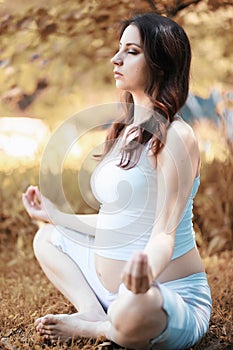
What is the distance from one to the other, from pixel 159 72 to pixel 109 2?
1.45 m

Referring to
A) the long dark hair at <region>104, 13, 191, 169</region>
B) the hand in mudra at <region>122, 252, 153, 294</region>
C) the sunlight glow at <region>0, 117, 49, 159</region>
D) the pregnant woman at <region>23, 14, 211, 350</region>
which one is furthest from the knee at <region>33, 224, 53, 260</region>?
the sunlight glow at <region>0, 117, 49, 159</region>

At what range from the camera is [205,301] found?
1812 millimetres

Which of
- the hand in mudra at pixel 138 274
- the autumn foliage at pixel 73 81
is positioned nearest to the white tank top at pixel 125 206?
the hand in mudra at pixel 138 274

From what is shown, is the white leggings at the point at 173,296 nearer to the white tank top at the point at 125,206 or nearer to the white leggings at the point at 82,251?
the white leggings at the point at 82,251

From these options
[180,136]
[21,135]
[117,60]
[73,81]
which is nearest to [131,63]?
[117,60]

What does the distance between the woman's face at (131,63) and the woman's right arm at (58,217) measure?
462 mm

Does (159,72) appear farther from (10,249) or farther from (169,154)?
(10,249)

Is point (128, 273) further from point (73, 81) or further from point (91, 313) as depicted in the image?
point (73, 81)

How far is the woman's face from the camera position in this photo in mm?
1774

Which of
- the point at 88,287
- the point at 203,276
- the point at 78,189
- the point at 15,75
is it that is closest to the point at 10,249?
the point at 78,189

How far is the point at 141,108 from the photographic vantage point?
1.83m

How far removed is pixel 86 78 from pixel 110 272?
230 centimetres

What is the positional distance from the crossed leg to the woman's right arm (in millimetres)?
40

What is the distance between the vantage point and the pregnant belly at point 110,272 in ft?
5.92
